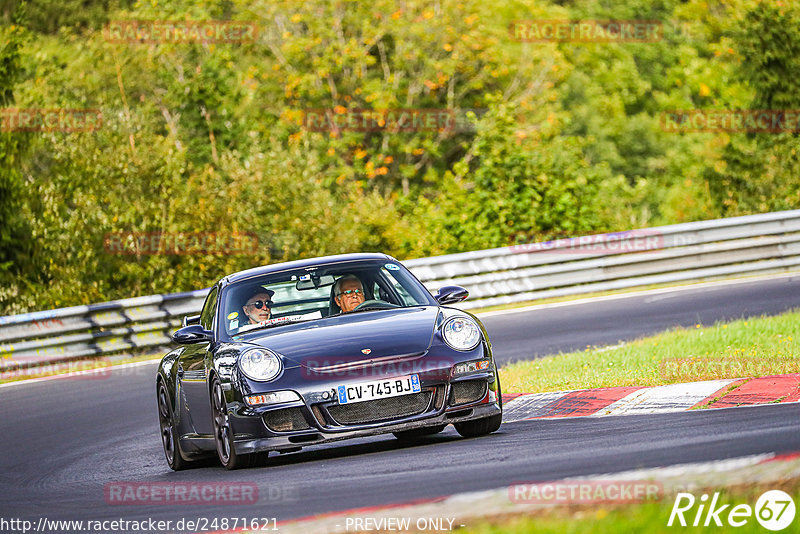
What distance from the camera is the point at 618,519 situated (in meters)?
4.74

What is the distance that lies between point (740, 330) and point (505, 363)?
240cm

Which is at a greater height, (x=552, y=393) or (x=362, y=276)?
(x=362, y=276)

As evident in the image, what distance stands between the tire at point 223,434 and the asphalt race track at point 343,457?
0.08 metres

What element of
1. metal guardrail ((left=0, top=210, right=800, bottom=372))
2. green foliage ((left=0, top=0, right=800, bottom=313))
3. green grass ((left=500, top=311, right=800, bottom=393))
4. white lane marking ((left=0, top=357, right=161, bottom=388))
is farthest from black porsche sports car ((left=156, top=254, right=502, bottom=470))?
green foliage ((left=0, top=0, right=800, bottom=313))

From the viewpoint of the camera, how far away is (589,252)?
67.8 ft

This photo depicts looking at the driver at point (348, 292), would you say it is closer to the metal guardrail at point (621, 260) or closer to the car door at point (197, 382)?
the car door at point (197, 382)

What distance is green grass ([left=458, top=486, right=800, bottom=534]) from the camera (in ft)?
14.9

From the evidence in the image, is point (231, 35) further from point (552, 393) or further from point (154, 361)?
point (552, 393)

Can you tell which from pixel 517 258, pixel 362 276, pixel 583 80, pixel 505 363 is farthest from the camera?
pixel 583 80

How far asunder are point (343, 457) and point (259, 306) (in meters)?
1.40

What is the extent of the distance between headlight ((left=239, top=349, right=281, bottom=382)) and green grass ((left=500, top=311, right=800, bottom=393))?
3230 mm

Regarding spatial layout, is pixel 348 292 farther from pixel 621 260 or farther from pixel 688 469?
pixel 621 260

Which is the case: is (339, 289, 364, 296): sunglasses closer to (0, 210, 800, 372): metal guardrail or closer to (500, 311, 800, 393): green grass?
(500, 311, 800, 393): green grass

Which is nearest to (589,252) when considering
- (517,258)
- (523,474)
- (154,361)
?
(517,258)
